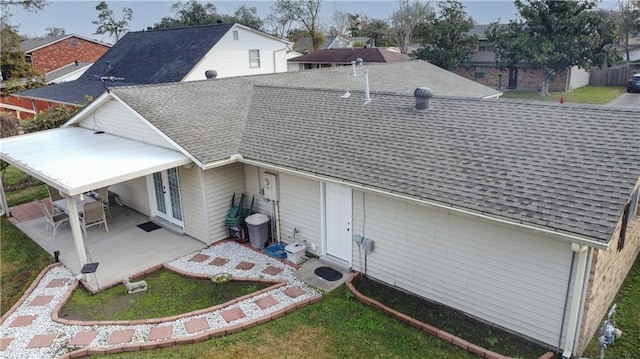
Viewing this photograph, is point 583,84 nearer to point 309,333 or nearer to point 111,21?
point 309,333

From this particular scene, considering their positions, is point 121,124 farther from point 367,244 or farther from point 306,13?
point 306,13

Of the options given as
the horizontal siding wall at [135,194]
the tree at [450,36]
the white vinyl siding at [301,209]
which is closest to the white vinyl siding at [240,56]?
the horizontal siding wall at [135,194]

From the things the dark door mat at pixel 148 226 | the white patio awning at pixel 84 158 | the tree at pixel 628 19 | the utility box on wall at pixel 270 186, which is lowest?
the dark door mat at pixel 148 226

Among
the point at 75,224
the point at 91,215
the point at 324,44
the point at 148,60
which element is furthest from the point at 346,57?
the point at 75,224

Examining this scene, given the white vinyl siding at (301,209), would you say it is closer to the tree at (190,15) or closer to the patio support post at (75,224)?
the patio support post at (75,224)

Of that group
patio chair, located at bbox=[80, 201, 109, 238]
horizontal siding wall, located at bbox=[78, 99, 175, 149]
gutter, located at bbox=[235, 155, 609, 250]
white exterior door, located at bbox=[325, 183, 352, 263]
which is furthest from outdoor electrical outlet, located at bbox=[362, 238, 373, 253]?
patio chair, located at bbox=[80, 201, 109, 238]

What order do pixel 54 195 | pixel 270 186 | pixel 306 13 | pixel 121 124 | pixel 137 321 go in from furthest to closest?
pixel 306 13 → pixel 54 195 → pixel 121 124 → pixel 270 186 → pixel 137 321

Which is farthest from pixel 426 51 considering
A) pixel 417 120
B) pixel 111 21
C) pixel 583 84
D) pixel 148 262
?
pixel 111 21
